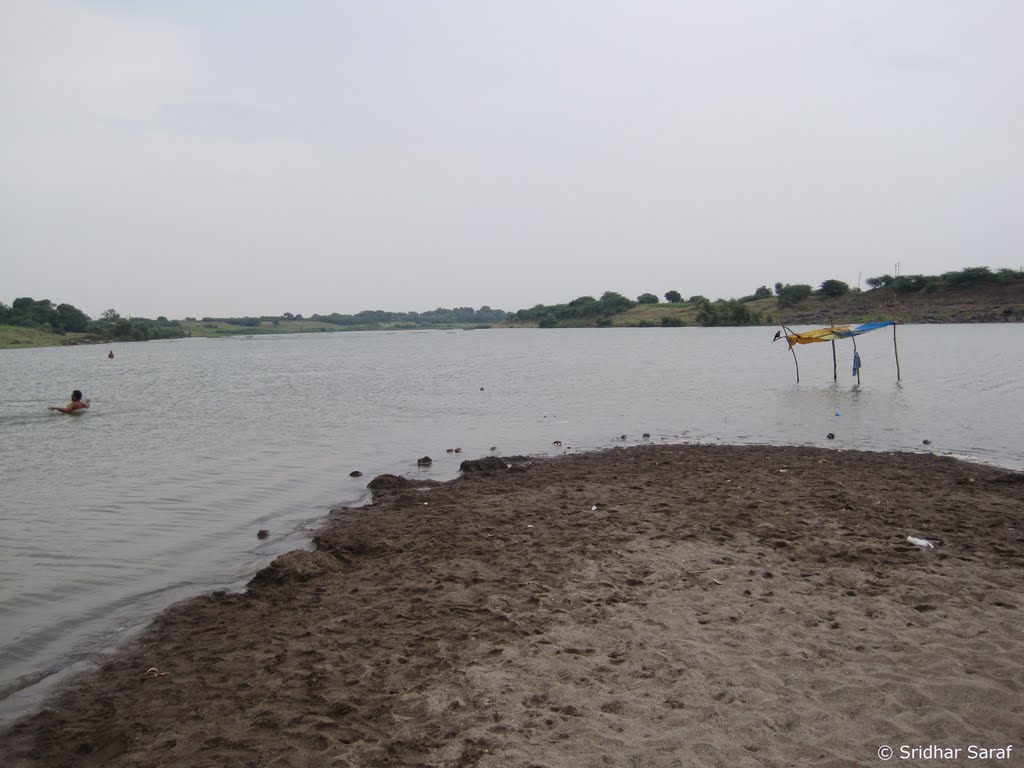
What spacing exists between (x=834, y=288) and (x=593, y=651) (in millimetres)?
125392

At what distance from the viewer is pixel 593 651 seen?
19.4 ft

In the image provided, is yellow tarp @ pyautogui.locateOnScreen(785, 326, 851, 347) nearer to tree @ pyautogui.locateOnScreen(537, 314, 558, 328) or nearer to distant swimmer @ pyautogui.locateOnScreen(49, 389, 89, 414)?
distant swimmer @ pyautogui.locateOnScreen(49, 389, 89, 414)

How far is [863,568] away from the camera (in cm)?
761

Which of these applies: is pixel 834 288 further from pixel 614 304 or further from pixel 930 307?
pixel 614 304

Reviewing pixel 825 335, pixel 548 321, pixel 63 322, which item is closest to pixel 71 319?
pixel 63 322

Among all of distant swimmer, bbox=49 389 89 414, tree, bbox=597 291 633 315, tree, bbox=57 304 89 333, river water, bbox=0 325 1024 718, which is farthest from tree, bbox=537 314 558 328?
distant swimmer, bbox=49 389 89 414

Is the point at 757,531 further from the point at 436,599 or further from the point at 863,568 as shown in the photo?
A: the point at 436,599

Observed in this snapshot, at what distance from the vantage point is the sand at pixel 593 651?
4613 mm

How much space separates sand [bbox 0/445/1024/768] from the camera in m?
4.61

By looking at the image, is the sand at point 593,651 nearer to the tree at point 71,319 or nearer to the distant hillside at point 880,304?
the distant hillside at point 880,304

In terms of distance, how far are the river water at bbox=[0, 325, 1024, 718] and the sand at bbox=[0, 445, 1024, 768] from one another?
1428 millimetres

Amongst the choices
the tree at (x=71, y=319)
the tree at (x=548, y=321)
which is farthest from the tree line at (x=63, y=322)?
the tree at (x=548, y=321)

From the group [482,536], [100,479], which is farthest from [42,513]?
[482,536]

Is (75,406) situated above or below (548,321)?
below
